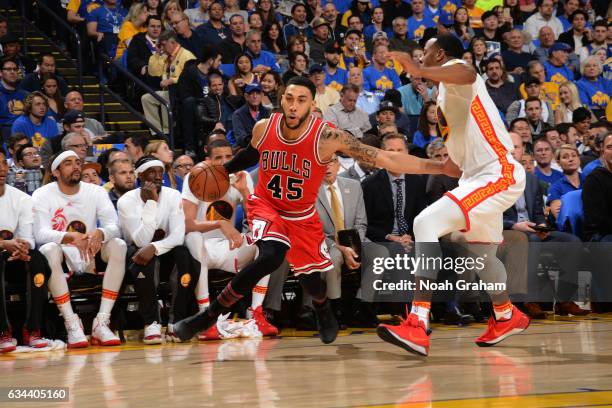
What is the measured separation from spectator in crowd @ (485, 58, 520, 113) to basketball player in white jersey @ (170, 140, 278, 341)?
19.3 ft

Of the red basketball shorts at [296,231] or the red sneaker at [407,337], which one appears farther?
the red basketball shorts at [296,231]

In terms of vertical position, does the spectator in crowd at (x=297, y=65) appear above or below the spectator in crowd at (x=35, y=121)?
above

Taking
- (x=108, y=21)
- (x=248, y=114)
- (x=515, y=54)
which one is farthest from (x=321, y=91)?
(x=515, y=54)

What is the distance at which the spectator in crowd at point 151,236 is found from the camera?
331 inches

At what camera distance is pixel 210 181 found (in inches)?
297

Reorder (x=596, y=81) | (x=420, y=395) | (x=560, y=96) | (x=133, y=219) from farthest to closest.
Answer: (x=596, y=81) → (x=560, y=96) → (x=133, y=219) → (x=420, y=395)

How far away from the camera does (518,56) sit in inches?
628

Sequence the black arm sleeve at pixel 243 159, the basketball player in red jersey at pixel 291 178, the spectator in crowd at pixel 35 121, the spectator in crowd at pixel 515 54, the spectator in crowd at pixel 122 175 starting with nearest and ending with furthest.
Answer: the basketball player in red jersey at pixel 291 178 → the black arm sleeve at pixel 243 159 → the spectator in crowd at pixel 122 175 → the spectator in crowd at pixel 35 121 → the spectator in crowd at pixel 515 54

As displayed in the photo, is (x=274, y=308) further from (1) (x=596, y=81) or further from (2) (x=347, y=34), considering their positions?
(1) (x=596, y=81)

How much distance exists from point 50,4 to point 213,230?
6.32 m

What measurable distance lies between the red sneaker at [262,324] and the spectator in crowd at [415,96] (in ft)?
19.1

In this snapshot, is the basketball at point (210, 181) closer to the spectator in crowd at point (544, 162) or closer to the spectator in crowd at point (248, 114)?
the spectator in crowd at point (248, 114)

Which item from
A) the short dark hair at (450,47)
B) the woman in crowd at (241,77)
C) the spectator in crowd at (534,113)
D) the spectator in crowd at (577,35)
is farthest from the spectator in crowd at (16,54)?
the spectator in crowd at (577,35)

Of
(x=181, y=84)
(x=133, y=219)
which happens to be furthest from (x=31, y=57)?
(x=133, y=219)
